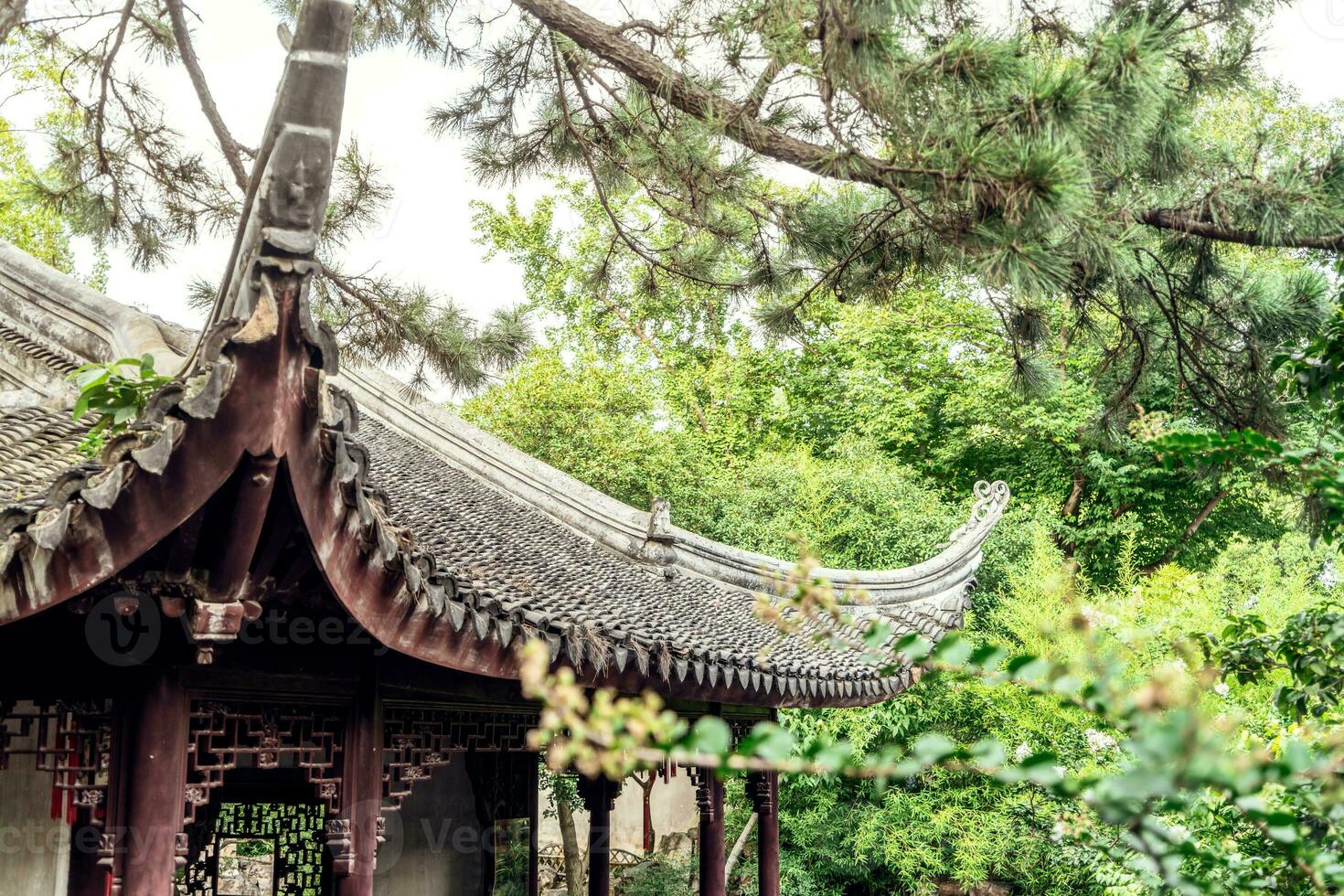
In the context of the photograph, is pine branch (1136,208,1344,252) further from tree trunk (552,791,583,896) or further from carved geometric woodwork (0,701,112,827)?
tree trunk (552,791,583,896)

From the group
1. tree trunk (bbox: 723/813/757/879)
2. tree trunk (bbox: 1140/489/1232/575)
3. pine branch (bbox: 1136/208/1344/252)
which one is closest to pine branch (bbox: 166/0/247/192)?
pine branch (bbox: 1136/208/1344/252)

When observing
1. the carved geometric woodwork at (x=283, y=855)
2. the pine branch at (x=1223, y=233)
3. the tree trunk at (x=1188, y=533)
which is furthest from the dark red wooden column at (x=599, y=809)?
the tree trunk at (x=1188, y=533)

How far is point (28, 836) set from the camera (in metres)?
3.47

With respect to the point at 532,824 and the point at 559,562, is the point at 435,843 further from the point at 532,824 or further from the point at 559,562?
the point at 559,562

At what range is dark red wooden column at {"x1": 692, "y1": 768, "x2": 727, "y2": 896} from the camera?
16.5 ft

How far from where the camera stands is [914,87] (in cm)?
319

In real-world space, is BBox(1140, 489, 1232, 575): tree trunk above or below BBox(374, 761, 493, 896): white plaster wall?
above

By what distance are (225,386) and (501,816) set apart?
5.06 m

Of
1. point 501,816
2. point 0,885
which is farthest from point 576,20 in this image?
point 501,816

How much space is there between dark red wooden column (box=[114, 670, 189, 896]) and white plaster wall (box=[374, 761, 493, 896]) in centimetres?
344

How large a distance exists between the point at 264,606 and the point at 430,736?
0.99 m

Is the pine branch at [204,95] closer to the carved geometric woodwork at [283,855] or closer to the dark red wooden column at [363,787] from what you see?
the dark red wooden column at [363,787]

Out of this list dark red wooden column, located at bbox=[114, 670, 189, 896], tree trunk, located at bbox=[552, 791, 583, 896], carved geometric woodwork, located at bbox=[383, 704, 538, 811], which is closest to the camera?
dark red wooden column, located at bbox=[114, 670, 189, 896]

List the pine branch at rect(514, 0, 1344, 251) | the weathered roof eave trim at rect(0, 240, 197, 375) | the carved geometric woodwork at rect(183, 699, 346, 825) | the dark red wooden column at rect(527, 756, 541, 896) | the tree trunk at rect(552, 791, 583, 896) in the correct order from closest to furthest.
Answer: the carved geometric woodwork at rect(183, 699, 346, 825) → the pine branch at rect(514, 0, 1344, 251) → the weathered roof eave trim at rect(0, 240, 197, 375) → the dark red wooden column at rect(527, 756, 541, 896) → the tree trunk at rect(552, 791, 583, 896)
